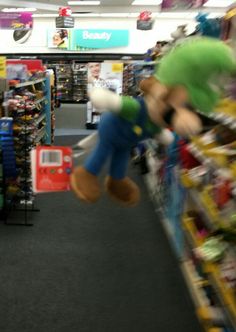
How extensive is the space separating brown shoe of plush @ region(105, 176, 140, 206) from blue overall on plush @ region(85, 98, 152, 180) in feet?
0.19

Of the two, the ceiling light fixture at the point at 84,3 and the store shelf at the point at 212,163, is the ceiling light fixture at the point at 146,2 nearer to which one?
the ceiling light fixture at the point at 84,3

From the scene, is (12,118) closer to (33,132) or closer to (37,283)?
(33,132)

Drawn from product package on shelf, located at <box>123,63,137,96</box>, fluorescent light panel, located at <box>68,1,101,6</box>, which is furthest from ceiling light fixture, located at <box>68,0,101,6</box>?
product package on shelf, located at <box>123,63,137,96</box>

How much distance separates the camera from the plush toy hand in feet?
2.65

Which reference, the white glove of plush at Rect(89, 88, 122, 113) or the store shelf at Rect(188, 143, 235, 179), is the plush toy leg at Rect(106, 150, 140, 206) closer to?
the white glove of plush at Rect(89, 88, 122, 113)

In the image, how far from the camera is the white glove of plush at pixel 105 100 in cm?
83

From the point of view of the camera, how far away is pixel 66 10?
11383mm

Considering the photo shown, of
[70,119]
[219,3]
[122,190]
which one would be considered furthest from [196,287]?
[70,119]

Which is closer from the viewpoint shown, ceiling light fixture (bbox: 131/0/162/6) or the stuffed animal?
the stuffed animal

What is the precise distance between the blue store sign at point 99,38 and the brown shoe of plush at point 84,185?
16.4m

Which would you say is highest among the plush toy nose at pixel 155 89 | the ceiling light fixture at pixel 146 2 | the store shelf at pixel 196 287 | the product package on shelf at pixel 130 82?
the ceiling light fixture at pixel 146 2

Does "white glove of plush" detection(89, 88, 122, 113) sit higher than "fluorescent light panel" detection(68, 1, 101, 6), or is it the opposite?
"fluorescent light panel" detection(68, 1, 101, 6)

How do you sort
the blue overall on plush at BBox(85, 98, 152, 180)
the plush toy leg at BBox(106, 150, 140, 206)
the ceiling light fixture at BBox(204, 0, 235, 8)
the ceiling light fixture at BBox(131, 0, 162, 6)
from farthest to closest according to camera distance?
1. the ceiling light fixture at BBox(131, 0, 162, 6)
2. the ceiling light fixture at BBox(204, 0, 235, 8)
3. the plush toy leg at BBox(106, 150, 140, 206)
4. the blue overall on plush at BBox(85, 98, 152, 180)

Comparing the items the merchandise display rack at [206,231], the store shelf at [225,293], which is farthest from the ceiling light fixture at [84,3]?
the store shelf at [225,293]
